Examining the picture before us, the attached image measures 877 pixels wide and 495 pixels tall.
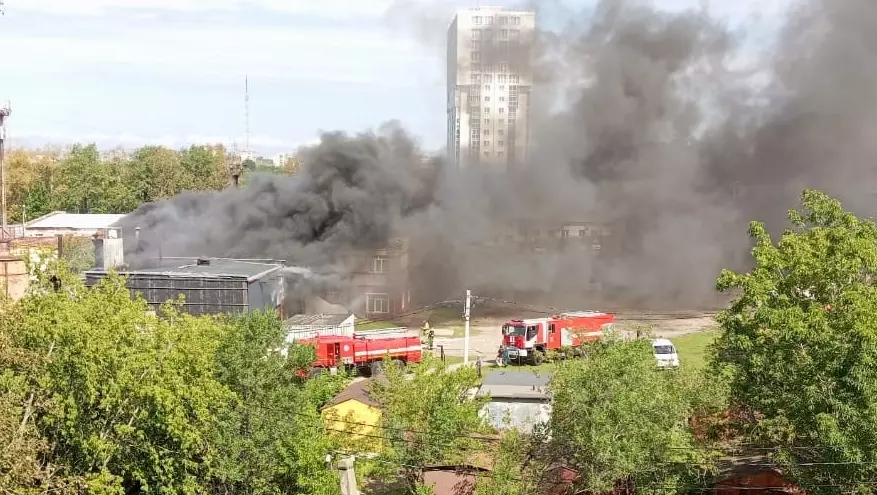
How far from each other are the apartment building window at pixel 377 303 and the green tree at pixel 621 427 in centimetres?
2083

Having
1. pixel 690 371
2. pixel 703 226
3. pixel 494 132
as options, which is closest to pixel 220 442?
pixel 690 371

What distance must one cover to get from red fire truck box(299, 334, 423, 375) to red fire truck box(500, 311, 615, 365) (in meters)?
3.29

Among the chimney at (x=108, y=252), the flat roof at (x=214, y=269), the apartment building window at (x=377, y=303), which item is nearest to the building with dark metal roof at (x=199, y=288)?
the flat roof at (x=214, y=269)

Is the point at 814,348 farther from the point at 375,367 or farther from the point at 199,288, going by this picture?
the point at 199,288

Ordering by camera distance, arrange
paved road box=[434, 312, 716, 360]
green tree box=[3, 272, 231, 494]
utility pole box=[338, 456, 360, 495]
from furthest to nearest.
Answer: paved road box=[434, 312, 716, 360], green tree box=[3, 272, 231, 494], utility pole box=[338, 456, 360, 495]

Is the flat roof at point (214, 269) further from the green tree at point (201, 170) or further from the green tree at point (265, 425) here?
the green tree at point (201, 170)

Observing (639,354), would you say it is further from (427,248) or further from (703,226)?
(703,226)

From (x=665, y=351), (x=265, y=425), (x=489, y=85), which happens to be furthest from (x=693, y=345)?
(x=489, y=85)

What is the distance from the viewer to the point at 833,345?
11.3m

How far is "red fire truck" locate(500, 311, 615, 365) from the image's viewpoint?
26656mm

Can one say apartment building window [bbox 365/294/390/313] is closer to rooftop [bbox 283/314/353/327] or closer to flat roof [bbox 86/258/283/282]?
flat roof [bbox 86/258/283/282]

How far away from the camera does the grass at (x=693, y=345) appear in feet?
87.7

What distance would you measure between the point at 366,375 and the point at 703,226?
1990 centimetres

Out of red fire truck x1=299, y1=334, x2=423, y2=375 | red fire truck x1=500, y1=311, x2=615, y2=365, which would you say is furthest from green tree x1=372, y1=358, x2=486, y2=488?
red fire truck x1=500, y1=311, x2=615, y2=365
